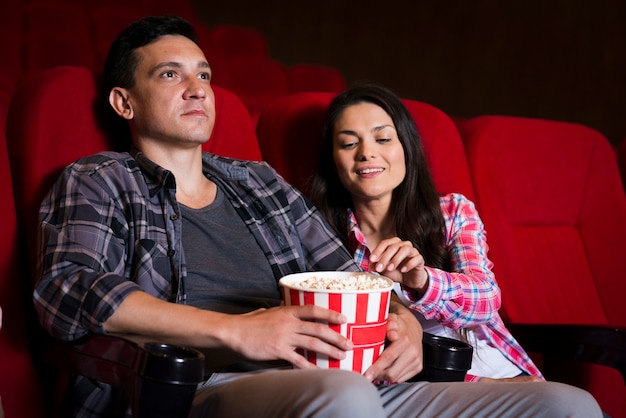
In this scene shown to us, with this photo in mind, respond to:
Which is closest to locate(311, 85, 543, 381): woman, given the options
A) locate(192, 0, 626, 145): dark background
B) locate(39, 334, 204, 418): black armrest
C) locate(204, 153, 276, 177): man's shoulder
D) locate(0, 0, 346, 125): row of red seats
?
locate(204, 153, 276, 177): man's shoulder

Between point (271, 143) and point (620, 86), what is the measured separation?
91.6 inches

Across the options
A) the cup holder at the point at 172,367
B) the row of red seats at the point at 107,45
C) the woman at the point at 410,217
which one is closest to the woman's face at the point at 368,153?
the woman at the point at 410,217

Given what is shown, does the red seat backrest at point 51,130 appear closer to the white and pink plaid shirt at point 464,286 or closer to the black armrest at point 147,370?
the black armrest at point 147,370

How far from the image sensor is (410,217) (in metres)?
1.11

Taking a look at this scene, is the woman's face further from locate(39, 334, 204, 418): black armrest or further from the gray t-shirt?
locate(39, 334, 204, 418): black armrest

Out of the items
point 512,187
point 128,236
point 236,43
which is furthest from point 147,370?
point 236,43

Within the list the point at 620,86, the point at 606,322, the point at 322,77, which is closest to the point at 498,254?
the point at 606,322

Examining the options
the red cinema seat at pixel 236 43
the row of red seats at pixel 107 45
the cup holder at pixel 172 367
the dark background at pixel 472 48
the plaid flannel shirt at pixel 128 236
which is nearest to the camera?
the cup holder at pixel 172 367

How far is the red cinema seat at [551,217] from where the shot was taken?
1293mm

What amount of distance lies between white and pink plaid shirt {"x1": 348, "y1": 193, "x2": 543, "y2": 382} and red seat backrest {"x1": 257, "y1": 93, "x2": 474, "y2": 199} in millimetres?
115

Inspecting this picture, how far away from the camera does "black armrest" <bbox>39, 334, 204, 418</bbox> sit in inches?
25.1

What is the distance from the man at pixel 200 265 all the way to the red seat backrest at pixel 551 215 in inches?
15.7

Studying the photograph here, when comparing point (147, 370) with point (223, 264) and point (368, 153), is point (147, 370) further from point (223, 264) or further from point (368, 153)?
point (368, 153)

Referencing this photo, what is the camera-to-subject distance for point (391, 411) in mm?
834
